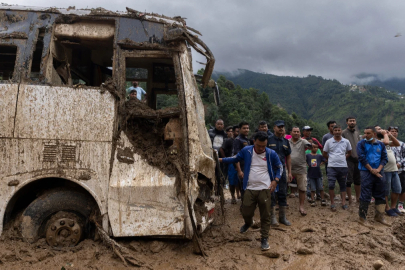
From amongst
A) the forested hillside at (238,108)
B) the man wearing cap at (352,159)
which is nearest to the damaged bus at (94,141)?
the man wearing cap at (352,159)

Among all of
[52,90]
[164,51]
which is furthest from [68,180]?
[164,51]

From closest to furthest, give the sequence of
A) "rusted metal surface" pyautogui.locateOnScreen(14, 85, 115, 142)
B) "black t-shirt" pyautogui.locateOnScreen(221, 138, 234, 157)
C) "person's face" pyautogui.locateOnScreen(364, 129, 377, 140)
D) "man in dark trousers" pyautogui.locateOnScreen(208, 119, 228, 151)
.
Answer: "rusted metal surface" pyautogui.locateOnScreen(14, 85, 115, 142)
"person's face" pyautogui.locateOnScreen(364, 129, 377, 140)
"black t-shirt" pyautogui.locateOnScreen(221, 138, 234, 157)
"man in dark trousers" pyautogui.locateOnScreen(208, 119, 228, 151)

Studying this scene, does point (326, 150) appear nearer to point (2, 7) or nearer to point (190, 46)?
point (190, 46)

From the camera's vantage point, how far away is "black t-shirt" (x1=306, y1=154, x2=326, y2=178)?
20.3ft

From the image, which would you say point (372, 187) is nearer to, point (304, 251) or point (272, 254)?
point (304, 251)

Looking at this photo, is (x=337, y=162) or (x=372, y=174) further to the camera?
(x=337, y=162)

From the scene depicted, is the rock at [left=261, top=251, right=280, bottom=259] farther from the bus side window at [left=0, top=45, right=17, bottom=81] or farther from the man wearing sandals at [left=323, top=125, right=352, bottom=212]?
the bus side window at [left=0, top=45, right=17, bottom=81]

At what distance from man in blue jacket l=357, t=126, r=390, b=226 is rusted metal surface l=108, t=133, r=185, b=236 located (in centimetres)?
325

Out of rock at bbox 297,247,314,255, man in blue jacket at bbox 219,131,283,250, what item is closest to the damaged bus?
man in blue jacket at bbox 219,131,283,250

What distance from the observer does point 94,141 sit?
344 cm

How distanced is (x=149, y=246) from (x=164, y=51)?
7.76ft

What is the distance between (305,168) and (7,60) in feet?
17.1

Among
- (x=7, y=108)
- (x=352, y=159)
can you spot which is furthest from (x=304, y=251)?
(x=7, y=108)

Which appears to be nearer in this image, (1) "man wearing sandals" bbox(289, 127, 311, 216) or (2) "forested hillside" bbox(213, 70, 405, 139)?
(1) "man wearing sandals" bbox(289, 127, 311, 216)
